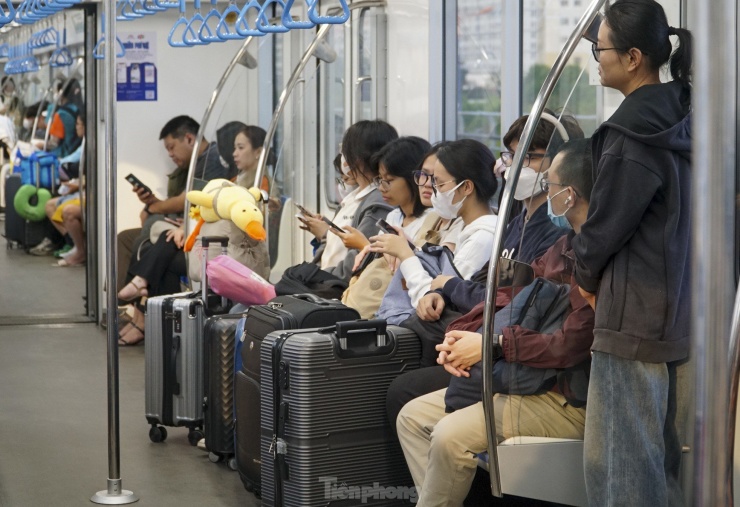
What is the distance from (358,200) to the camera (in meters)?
5.27

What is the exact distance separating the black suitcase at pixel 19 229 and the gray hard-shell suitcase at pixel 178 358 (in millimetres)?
4151

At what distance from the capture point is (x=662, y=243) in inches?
110

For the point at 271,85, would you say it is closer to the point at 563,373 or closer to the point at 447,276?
the point at 447,276

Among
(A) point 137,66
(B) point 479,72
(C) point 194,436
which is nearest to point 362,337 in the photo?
(C) point 194,436

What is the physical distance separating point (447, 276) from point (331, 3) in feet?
10.3

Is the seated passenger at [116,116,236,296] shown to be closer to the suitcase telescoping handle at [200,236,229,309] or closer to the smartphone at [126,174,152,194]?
the smartphone at [126,174,152,194]

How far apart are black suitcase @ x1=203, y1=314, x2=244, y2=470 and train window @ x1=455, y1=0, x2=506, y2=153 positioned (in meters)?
1.46

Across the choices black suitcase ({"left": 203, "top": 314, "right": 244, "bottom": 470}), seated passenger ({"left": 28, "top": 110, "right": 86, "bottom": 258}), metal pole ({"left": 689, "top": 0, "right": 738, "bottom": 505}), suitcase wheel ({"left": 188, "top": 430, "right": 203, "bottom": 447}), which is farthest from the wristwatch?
seated passenger ({"left": 28, "top": 110, "right": 86, "bottom": 258})

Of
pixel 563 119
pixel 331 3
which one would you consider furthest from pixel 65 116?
pixel 563 119

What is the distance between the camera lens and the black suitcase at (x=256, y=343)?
13.4 ft

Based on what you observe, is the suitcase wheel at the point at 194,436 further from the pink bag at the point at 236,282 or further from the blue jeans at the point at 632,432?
the blue jeans at the point at 632,432

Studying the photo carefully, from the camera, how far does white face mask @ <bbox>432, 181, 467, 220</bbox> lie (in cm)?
415

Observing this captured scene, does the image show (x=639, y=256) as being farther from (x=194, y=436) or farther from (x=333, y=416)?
(x=194, y=436)

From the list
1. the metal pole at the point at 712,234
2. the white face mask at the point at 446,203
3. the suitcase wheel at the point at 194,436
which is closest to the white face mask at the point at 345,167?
the white face mask at the point at 446,203
